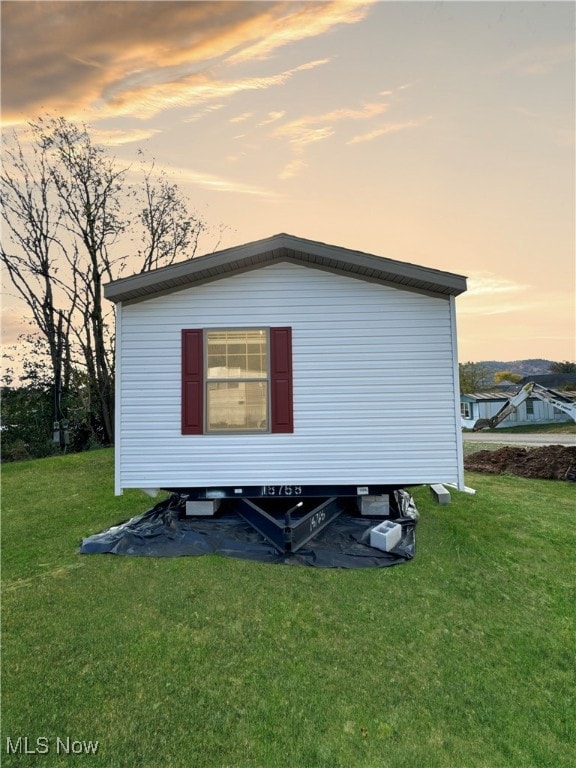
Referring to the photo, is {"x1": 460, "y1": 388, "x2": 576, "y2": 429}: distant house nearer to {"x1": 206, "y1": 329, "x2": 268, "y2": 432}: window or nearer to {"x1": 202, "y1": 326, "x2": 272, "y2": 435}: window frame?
{"x1": 206, "y1": 329, "x2": 268, "y2": 432}: window

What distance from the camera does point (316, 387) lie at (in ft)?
19.0

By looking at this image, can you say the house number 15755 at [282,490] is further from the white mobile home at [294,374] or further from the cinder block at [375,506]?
the cinder block at [375,506]

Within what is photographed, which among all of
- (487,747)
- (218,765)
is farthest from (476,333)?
(218,765)

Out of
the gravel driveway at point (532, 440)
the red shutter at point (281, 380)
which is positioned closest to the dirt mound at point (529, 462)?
the gravel driveway at point (532, 440)

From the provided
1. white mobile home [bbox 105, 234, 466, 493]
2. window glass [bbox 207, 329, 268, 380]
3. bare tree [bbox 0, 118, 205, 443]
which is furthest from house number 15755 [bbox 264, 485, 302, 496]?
bare tree [bbox 0, 118, 205, 443]

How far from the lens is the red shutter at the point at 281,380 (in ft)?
18.8

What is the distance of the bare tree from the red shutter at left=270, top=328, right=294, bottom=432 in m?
13.6

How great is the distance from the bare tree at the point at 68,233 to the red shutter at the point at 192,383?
1283cm

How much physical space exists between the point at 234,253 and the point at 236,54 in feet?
18.1

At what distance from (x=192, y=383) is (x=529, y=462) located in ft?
35.1

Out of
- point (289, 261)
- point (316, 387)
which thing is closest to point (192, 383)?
point (316, 387)

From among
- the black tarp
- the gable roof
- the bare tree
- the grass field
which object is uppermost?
the bare tree

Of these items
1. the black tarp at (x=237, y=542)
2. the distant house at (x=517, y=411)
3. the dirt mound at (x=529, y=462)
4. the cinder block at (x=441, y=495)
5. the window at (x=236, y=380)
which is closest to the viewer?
the black tarp at (x=237, y=542)

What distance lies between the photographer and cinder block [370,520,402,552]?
5207 millimetres
